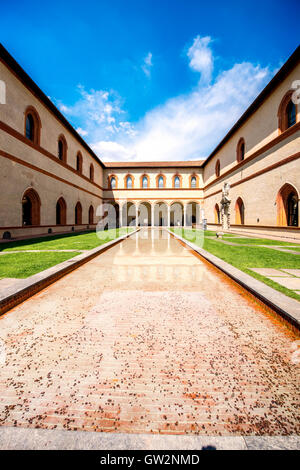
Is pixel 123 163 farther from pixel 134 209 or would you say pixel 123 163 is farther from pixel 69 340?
pixel 69 340

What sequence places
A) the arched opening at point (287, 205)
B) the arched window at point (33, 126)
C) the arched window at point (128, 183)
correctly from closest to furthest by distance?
1. the arched opening at point (287, 205)
2. the arched window at point (33, 126)
3. the arched window at point (128, 183)

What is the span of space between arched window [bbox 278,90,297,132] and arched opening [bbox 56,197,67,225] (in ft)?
60.2

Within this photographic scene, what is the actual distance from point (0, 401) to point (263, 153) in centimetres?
1854

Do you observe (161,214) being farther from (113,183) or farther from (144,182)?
(113,183)

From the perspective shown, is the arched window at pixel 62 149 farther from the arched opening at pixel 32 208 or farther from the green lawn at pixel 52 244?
the green lawn at pixel 52 244

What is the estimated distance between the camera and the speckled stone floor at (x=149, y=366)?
1.34 meters

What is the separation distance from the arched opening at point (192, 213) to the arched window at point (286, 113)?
19.0 metres

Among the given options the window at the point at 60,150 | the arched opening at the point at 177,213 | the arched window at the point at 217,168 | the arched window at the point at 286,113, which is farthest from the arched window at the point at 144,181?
the arched window at the point at 286,113

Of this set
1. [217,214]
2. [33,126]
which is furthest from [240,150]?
[33,126]

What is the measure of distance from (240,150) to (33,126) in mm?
18339

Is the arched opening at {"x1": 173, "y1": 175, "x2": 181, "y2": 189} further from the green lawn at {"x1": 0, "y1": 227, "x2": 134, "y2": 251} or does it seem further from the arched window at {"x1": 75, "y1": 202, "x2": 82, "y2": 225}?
the green lawn at {"x1": 0, "y1": 227, "x2": 134, "y2": 251}

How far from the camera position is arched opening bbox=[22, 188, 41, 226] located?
13469 millimetres

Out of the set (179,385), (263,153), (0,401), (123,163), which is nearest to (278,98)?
(263,153)

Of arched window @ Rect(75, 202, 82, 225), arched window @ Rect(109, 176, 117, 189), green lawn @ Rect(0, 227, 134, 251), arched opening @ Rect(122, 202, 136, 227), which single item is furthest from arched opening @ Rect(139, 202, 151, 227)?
green lawn @ Rect(0, 227, 134, 251)
